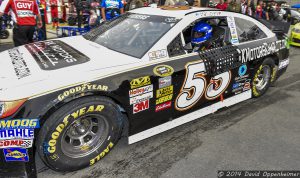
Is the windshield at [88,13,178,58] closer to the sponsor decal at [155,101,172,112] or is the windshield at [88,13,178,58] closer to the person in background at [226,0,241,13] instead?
the sponsor decal at [155,101,172,112]

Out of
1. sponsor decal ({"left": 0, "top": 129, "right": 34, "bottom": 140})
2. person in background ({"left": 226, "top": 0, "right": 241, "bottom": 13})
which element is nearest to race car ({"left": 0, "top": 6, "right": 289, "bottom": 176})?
sponsor decal ({"left": 0, "top": 129, "right": 34, "bottom": 140})

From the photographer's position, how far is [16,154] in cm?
228

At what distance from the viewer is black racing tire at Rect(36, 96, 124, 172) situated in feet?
7.67

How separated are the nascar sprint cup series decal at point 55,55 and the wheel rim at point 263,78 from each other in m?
2.92

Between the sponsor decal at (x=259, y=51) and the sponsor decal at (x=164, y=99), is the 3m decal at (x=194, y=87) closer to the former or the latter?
the sponsor decal at (x=164, y=99)

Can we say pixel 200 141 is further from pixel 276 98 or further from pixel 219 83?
pixel 276 98

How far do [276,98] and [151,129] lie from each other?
107 inches

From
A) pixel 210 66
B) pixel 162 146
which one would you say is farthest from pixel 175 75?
pixel 162 146

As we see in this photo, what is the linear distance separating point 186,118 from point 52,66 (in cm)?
169

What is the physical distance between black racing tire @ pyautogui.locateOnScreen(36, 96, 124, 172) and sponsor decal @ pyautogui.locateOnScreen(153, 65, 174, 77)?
582 millimetres

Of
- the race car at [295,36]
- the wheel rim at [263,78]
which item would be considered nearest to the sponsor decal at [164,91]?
the wheel rim at [263,78]

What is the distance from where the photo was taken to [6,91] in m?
2.24

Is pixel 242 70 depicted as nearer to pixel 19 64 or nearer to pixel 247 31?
pixel 247 31

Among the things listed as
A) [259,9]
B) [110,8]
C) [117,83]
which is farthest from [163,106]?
[259,9]
